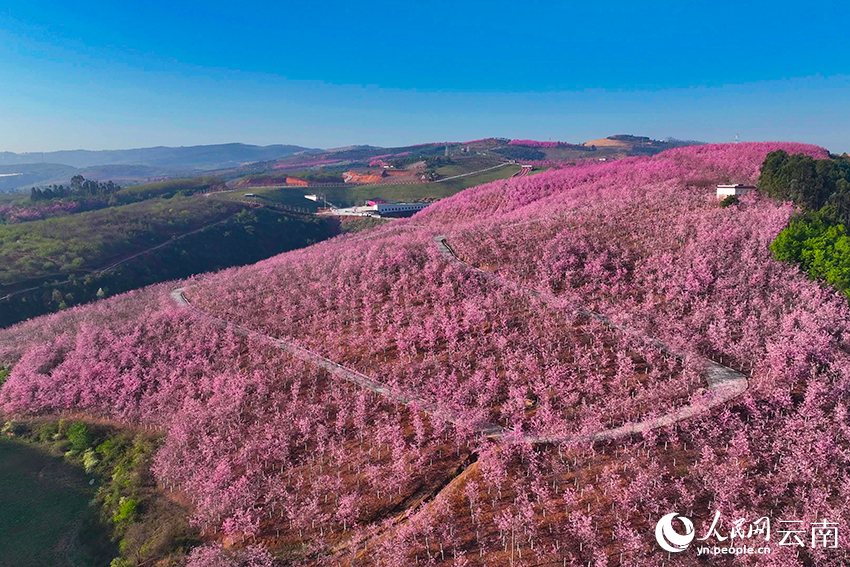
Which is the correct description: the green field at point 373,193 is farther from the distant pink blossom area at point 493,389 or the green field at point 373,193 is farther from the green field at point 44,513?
the green field at point 44,513

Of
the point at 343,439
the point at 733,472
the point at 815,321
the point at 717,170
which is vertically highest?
the point at 717,170

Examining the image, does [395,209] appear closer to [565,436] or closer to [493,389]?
[493,389]

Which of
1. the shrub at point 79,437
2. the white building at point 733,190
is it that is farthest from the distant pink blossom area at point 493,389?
the shrub at point 79,437

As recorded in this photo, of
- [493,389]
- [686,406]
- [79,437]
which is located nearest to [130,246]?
[79,437]

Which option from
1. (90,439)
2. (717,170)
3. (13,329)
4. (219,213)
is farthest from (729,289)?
(219,213)

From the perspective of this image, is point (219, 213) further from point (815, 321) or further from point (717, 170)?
point (815, 321)

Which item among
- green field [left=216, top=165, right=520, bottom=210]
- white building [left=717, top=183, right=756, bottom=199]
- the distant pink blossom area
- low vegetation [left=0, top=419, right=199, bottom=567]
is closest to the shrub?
low vegetation [left=0, top=419, right=199, bottom=567]
